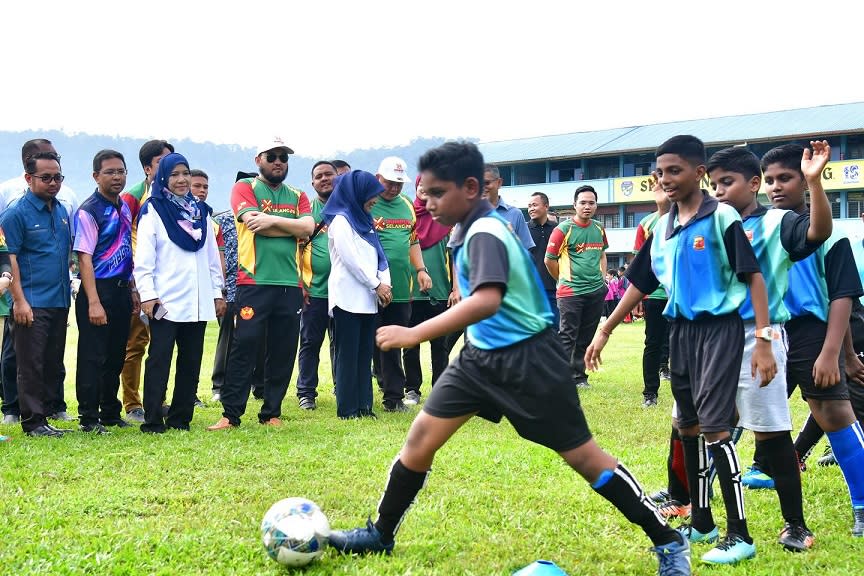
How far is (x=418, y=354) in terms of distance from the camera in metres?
9.48

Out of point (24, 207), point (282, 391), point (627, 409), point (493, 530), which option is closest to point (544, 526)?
point (493, 530)

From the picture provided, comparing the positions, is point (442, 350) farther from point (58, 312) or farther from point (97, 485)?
point (97, 485)

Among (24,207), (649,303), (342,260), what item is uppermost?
(24,207)

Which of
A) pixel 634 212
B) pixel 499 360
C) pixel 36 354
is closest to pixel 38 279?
pixel 36 354

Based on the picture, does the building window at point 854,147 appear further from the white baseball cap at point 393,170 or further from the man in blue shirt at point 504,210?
the white baseball cap at point 393,170

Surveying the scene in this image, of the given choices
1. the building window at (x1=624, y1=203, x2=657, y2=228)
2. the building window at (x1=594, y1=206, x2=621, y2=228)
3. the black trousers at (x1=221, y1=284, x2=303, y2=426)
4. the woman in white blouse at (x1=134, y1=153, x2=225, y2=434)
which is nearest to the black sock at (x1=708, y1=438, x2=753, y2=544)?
the black trousers at (x1=221, y1=284, x2=303, y2=426)

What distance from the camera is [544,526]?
4656 mm

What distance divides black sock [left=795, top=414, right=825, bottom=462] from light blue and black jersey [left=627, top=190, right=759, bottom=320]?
2389 millimetres

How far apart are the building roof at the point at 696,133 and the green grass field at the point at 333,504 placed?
3483cm

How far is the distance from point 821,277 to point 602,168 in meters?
46.3

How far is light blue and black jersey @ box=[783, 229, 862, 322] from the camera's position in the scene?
4.76m

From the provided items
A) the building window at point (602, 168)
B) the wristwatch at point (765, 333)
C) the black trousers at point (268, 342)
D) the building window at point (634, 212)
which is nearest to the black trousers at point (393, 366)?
the black trousers at point (268, 342)

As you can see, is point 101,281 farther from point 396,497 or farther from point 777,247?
point 777,247

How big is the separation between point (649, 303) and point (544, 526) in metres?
5.36
